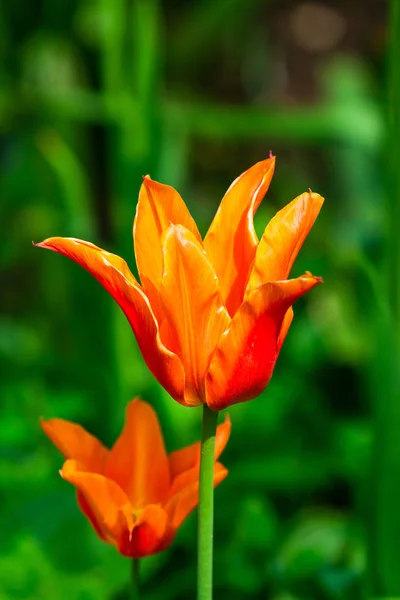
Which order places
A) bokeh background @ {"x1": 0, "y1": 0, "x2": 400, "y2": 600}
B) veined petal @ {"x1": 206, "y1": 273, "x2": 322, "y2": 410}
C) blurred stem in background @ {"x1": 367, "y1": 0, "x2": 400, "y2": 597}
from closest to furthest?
veined petal @ {"x1": 206, "y1": 273, "x2": 322, "y2": 410}
blurred stem in background @ {"x1": 367, "y1": 0, "x2": 400, "y2": 597}
bokeh background @ {"x1": 0, "y1": 0, "x2": 400, "y2": 600}

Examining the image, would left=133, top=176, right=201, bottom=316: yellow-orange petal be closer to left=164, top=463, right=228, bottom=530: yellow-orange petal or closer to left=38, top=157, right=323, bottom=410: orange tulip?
left=38, top=157, right=323, bottom=410: orange tulip

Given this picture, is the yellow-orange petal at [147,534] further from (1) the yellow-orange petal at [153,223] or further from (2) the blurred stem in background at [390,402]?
(2) the blurred stem in background at [390,402]

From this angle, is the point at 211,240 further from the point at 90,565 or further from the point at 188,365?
the point at 90,565

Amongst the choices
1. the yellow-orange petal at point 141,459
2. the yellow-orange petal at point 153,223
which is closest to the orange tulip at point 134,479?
the yellow-orange petal at point 141,459

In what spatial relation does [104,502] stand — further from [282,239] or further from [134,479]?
[282,239]

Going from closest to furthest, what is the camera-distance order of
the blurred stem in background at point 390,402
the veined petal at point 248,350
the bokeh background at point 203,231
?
the veined petal at point 248,350, the blurred stem in background at point 390,402, the bokeh background at point 203,231

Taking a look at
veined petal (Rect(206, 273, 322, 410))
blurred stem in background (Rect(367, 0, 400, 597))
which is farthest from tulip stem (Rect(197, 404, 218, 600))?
blurred stem in background (Rect(367, 0, 400, 597))
